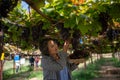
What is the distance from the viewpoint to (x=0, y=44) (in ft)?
11.1

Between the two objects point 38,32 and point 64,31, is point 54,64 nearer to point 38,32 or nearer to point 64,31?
point 64,31

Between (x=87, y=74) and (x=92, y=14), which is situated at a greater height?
(x=92, y=14)

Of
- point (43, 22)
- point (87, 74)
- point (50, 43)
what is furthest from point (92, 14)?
point (87, 74)

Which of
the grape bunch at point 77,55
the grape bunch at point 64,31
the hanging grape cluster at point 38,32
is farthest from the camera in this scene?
the grape bunch at point 77,55

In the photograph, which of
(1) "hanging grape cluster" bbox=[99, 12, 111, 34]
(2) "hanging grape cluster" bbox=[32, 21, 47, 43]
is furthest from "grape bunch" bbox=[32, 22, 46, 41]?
(1) "hanging grape cluster" bbox=[99, 12, 111, 34]

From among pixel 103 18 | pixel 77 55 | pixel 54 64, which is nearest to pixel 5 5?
pixel 103 18

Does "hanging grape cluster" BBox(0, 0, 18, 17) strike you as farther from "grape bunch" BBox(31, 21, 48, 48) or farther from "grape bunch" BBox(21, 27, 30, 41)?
"grape bunch" BBox(21, 27, 30, 41)

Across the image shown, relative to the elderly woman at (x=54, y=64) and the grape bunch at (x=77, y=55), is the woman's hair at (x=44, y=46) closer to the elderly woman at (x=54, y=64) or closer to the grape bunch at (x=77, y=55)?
the elderly woman at (x=54, y=64)

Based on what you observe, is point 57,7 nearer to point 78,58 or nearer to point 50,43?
point 50,43

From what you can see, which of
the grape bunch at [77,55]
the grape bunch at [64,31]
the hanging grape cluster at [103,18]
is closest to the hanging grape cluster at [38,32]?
the grape bunch at [64,31]

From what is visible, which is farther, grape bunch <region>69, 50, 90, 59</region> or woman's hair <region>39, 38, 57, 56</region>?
grape bunch <region>69, 50, 90, 59</region>

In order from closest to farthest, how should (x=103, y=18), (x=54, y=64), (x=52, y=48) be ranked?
(x=103, y=18)
(x=52, y=48)
(x=54, y=64)

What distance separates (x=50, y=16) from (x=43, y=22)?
81 cm

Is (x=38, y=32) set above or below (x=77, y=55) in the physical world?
above
